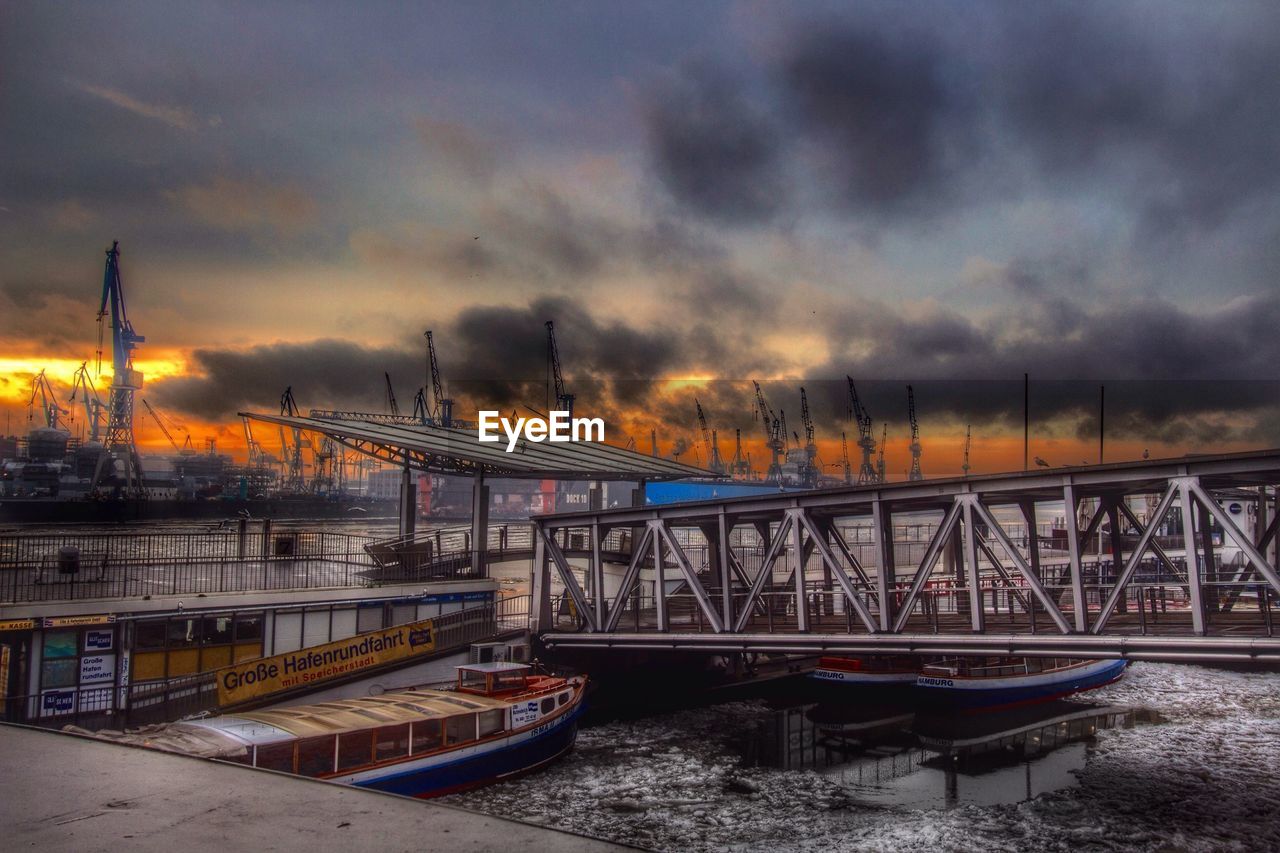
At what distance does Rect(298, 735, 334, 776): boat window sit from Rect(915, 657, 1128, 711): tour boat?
88.8 feet

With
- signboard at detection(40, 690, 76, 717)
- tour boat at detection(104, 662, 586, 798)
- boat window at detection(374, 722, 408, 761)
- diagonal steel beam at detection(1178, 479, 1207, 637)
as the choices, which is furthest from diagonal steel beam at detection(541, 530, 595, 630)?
diagonal steel beam at detection(1178, 479, 1207, 637)

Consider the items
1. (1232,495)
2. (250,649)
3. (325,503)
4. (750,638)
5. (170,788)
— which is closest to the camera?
(170,788)

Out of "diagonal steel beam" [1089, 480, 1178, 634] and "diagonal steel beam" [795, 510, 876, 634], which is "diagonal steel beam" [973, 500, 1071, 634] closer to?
"diagonal steel beam" [1089, 480, 1178, 634]

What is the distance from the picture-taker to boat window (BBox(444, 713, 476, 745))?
25.4m

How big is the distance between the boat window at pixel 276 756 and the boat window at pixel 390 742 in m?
2.40

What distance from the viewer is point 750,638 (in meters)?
28.0

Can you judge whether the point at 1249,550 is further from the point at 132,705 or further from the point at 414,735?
the point at 132,705

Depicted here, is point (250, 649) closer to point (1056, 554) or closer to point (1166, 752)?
point (1166, 752)

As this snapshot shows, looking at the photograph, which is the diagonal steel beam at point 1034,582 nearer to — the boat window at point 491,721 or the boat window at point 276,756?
the boat window at point 491,721

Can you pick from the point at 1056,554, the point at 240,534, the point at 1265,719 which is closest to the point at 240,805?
the point at 240,534

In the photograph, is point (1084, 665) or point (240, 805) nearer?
point (240, 805)

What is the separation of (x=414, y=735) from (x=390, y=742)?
80 cm

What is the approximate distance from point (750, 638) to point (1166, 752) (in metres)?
16.3

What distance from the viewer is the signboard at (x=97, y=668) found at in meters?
26.8
